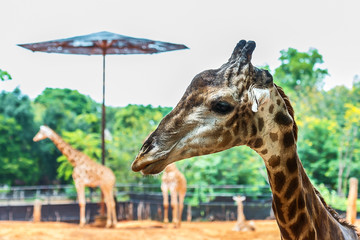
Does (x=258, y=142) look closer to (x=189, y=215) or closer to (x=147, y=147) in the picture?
(x=147, y=147)

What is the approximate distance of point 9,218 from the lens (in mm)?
10398

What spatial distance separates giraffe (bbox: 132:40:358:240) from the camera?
1663 mm

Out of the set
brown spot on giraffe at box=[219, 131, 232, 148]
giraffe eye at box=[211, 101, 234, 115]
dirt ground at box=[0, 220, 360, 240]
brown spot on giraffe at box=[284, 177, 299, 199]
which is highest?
giraffe eye at box=[211, 101, 234, 115]

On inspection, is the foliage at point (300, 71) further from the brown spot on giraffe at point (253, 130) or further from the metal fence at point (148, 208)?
the brown spot on giraffe at point (253, 130)

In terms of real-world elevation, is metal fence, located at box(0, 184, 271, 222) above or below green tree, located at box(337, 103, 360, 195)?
below

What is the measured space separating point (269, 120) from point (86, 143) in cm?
1407

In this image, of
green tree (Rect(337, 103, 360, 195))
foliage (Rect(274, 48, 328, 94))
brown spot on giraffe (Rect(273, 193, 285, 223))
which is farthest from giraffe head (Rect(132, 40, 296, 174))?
foliage (Rect(274, 48, 328, 94))

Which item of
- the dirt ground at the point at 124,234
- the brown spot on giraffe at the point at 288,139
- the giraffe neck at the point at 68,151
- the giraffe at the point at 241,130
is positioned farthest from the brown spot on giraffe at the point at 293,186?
the giraffe neck at the point at 68,151

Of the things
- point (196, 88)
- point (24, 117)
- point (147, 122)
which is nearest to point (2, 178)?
point (24, 117)

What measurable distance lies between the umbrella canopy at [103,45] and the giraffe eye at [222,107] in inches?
300

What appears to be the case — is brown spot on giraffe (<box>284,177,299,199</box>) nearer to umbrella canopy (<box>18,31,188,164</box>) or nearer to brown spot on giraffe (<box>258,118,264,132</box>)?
brown spot on giraffe (<box>258,118,264,132</box>)

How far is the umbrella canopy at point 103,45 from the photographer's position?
360 inches

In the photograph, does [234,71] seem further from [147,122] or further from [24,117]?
[24,117]

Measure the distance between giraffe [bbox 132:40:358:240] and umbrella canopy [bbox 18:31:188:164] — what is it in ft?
24.8
